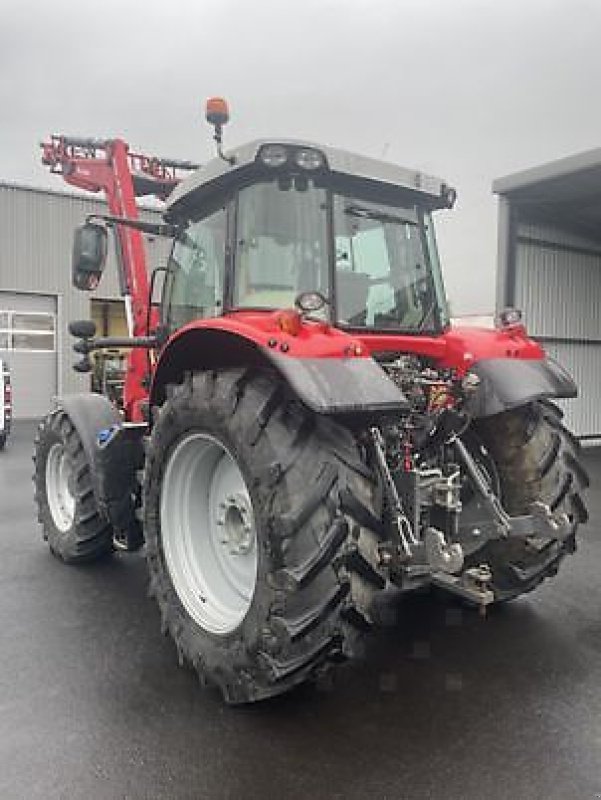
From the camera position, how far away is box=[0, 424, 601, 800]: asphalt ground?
7.70 feet

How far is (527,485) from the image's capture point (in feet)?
11.7

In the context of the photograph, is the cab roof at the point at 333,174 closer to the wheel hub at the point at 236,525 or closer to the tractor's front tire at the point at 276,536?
the tractor's front tire at the point at 276,536

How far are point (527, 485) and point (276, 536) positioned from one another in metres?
1.64

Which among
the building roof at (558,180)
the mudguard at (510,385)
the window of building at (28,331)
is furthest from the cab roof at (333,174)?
the window of building at (28,331)

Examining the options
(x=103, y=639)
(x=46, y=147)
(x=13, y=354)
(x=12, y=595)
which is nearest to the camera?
(x=103, y=639)

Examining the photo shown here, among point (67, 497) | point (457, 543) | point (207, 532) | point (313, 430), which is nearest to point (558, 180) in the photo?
point (67, 497)

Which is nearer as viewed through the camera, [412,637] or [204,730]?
[204,730]

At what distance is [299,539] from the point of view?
2510 mm

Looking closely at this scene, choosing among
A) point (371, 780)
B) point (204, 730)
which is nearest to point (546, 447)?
point (371, 780)

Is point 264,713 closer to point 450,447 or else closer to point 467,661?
point 467,661

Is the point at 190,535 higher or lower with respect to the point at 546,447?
lower

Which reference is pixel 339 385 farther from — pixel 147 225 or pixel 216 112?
pixel 147 225

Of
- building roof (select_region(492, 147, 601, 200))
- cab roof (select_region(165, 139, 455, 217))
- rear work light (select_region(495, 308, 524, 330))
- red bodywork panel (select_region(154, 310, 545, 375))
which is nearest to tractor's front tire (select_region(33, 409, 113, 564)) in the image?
red bodywork panel (select_region(154, 310, 545, 375))

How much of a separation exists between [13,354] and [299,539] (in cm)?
1703
